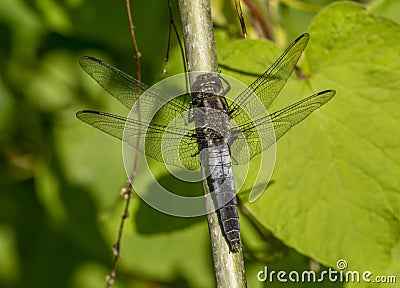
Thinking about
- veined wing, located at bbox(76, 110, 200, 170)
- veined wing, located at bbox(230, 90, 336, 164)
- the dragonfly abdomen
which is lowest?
the dragonfly abdomen

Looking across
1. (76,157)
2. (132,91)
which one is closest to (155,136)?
(132,91)

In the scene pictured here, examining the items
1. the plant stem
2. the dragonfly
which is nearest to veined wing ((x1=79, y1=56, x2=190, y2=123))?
the dragonfly

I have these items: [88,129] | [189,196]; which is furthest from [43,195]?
[189,196]

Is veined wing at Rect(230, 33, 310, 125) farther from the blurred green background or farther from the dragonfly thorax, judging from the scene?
the blurred green background

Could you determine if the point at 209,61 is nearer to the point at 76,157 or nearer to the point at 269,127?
the point at 269,127

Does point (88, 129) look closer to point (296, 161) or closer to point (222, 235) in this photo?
point (296, 161)

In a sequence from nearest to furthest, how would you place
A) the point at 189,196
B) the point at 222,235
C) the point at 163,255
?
1. the point at 222,235
2. the point at 189,196
3. the point at 163,255
